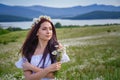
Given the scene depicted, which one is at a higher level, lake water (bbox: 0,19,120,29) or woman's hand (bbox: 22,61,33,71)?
lake water (bbox: 0,19,120,29)

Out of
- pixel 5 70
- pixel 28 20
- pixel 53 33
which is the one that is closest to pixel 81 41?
pixel 28 20

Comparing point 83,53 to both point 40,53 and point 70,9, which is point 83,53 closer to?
point 70,9

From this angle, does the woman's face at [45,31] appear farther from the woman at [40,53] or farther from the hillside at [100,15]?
the hillside at [100,15]

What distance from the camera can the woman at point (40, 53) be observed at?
231 centimetres

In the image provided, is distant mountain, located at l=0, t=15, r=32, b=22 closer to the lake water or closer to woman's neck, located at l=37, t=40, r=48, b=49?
the lake water

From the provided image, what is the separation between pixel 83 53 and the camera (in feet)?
14.5

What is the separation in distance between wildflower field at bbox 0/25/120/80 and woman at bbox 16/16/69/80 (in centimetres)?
157

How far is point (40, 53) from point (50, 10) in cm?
228

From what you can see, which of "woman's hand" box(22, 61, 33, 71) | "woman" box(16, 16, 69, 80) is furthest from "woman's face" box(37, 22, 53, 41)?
"woman's hand" box(22, 61, 33, 71)

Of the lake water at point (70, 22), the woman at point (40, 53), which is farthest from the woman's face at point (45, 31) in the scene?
the lake water at point (70, 22)

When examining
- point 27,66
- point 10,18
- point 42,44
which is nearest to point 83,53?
point 10,18

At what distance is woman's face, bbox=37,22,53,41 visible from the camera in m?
2.45

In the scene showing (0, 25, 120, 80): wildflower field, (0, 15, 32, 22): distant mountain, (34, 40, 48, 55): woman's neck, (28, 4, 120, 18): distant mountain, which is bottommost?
(0, 25, 120, 80): wildflower field

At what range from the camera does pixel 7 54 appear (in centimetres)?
443
